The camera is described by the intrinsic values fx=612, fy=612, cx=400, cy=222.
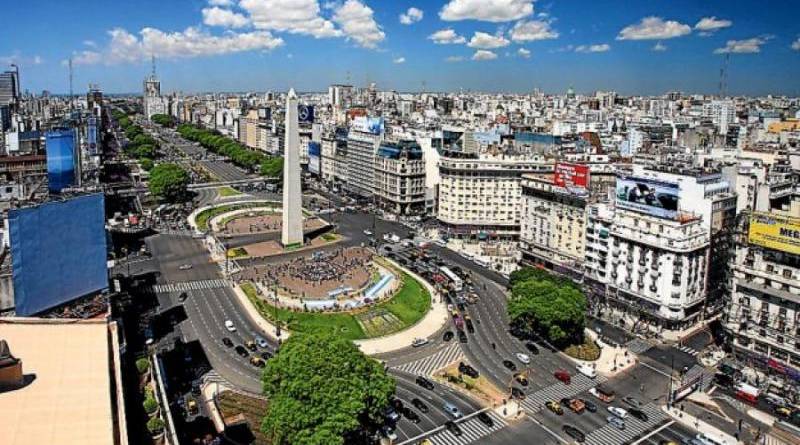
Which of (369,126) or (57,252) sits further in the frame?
(369,126)

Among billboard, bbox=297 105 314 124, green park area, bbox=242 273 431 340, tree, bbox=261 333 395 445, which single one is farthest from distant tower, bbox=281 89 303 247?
billboard, bbox=297 105 314 124

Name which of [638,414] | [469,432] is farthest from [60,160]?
[638,414]

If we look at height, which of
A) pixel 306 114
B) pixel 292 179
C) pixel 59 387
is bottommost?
pixel 59 387

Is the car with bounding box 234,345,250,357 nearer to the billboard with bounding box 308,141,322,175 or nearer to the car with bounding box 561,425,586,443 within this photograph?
the car with bounding box 561,425,586,443

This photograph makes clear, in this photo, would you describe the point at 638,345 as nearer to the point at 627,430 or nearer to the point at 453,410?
the point at 627,430

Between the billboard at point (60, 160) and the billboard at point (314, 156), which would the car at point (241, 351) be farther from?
the billboard at point (314, 156)
